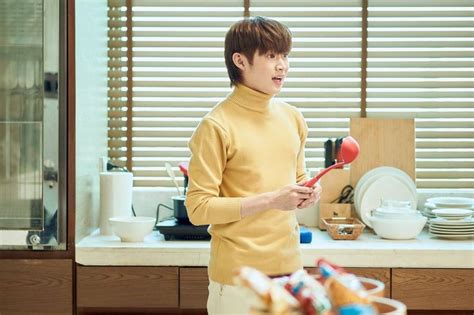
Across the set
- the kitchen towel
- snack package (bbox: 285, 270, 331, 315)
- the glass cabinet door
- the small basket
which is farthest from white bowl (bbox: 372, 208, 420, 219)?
snack package (bbox: 285, 270, 331, 315)

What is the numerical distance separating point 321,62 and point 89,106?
1.16 m

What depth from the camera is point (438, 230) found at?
283 centimetres

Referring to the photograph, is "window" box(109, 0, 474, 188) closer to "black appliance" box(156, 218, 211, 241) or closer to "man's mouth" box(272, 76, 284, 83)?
"black appliance" box(156, 218, 211, 241)

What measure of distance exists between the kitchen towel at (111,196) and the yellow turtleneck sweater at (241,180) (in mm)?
1035

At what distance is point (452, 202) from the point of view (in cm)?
296

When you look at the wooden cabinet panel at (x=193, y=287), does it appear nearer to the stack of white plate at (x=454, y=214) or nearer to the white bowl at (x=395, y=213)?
the white bowl at (x=395, y=213)

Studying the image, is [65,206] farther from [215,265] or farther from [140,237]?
[215,265]

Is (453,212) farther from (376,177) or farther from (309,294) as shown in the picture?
(309,294)

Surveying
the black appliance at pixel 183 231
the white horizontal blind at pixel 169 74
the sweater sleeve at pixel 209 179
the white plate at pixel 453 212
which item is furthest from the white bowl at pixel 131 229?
the white plate at pixel 453 212

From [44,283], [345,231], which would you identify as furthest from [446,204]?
[44,283]

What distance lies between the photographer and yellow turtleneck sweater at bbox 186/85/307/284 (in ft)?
5.93

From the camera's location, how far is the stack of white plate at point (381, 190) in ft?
9.89

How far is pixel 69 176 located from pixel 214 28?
1116 millimetres

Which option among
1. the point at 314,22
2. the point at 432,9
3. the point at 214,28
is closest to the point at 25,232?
the point at 214,28
